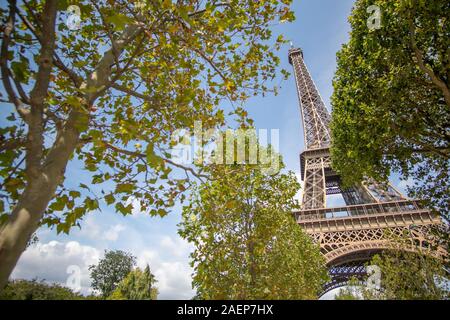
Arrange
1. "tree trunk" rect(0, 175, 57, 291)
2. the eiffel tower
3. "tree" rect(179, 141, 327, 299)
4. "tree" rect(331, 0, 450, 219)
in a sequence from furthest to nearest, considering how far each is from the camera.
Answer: the eiffel tower
"tree" rect(331, 0, 450, 219)
"tree" rect(179, 141, 327, 299)
"tree trunk" rect(0, 175, 57, 291)

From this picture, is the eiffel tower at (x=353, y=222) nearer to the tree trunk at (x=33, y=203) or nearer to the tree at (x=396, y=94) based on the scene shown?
the tree at (x=396, y=94)

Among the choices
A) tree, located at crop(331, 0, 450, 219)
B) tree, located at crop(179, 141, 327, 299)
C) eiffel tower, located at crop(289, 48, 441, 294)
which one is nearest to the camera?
tree, located at crop(179, 141, 327, 299)

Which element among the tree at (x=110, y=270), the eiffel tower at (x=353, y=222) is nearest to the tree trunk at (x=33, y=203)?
the eiffel tower at (x=353, y=222)

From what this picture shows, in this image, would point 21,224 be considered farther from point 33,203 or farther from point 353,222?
point 353,222

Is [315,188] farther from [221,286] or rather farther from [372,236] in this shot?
[221,286]

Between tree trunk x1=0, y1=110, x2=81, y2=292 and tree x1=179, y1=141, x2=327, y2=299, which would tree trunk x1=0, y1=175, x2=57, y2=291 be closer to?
tree trunk x1=0, y1=110, x2=81, y2=292

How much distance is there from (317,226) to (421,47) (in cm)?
2208

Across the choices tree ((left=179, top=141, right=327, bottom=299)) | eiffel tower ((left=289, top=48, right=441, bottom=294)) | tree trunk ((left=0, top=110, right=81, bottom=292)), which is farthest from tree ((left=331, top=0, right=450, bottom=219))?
eiffel tower ((left=289, top=48, right=441, bottom=294))

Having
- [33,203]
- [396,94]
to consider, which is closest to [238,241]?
[33,203]

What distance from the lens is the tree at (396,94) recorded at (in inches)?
270

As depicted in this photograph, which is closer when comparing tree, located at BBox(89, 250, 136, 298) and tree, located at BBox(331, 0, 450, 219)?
tree, located at BBox(331, 0, 450, 219)

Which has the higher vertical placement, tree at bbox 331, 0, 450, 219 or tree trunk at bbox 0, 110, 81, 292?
tree at bbox 331, 0, 450, 219

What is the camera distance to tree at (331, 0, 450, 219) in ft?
22.5
